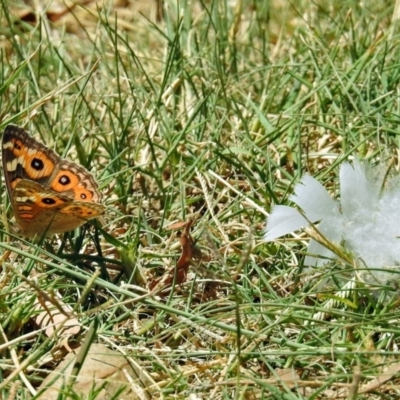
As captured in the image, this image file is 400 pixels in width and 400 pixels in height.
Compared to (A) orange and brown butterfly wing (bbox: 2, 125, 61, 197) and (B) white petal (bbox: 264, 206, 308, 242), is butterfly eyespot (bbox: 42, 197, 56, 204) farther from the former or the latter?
(B) white petal (bbox: 264, 206, 308, 242)

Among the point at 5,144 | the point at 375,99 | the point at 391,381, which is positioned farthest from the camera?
the point at 375,99

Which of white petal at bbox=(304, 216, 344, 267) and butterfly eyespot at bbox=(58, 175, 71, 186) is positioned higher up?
white petal at bbox=(304, 216, 344, 267)

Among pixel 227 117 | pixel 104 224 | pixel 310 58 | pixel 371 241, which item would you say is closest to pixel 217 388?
pixel 371 241

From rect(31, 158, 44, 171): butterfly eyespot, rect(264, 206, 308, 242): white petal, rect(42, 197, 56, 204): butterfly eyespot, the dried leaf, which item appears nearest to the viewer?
the dried leaf

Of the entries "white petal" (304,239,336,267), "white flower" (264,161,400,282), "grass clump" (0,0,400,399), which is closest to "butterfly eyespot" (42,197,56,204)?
"grass clump" (0,0,400,399)

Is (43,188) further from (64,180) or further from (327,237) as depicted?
(327,237)

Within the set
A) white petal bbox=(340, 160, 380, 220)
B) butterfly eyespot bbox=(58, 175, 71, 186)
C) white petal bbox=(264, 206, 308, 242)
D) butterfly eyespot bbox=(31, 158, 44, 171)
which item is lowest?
butterfly eyespot bbox=(58, 175, 71, 186)

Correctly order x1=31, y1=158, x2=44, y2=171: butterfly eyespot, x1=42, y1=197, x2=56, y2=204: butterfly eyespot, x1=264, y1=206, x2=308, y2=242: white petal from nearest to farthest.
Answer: x1=264, y1=206, x2=308, y2=242: white petal → x1=42, y1=197, x2=56, y2=204: butterfly eyespot → x1=31, y1=158, x2=44, y2=171: butterfly eyespot

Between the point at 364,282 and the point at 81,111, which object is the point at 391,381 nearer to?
the point at 364,282
